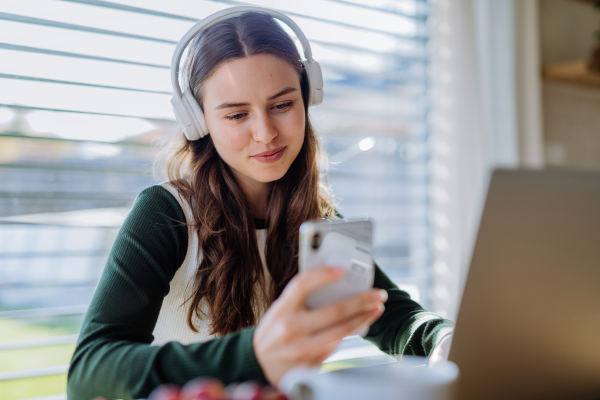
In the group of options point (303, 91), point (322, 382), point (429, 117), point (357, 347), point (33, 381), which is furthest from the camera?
point (429, 117)

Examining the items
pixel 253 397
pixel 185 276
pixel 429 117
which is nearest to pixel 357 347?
pixel 429 117

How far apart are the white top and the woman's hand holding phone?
55 cm

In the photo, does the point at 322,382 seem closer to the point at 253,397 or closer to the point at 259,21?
the point at 253,397

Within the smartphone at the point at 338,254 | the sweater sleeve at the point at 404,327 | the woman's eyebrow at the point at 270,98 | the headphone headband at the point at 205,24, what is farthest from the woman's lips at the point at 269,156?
the smartphone at the point at 338,254

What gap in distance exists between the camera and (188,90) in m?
1.05

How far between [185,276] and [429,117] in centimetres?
208

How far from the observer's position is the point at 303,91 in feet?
3.81

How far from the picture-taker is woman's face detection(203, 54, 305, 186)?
974 millimetres

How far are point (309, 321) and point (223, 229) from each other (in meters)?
0.57

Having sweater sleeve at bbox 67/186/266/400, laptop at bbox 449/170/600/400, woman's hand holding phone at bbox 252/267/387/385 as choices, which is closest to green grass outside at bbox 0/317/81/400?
sweater sleeve at bbox 67/186/266/400

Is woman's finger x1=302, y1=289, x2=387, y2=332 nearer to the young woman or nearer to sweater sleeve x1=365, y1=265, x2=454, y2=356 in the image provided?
Answer: the young woman

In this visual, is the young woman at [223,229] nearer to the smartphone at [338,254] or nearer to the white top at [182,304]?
the white top at [182,304]

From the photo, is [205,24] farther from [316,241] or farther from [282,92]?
[316,241]

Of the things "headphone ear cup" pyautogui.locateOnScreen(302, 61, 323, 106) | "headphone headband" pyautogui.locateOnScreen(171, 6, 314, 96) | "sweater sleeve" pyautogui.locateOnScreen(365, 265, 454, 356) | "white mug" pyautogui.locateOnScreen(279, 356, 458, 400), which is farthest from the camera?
"headphone ear cup" pyautogui.locateOnScreen(302, 61, 323, 106)
